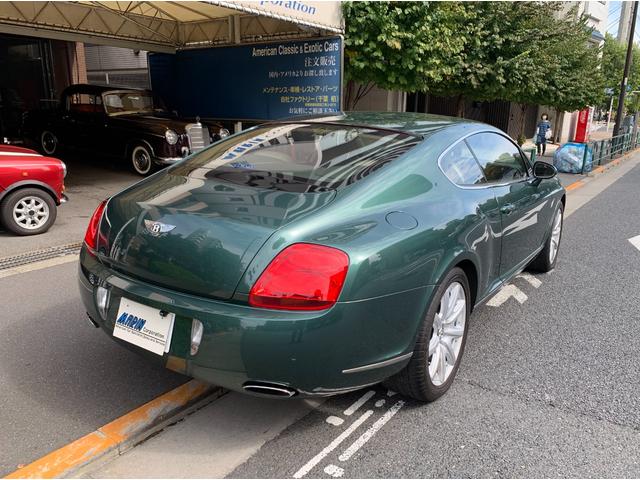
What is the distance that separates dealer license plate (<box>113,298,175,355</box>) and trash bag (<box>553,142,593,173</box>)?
13.7 metres

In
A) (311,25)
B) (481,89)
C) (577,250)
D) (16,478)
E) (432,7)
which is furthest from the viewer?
(481,89)

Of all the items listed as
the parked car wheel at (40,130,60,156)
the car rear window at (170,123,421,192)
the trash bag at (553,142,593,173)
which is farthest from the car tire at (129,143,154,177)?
the trash bag at (553,142,593,173)

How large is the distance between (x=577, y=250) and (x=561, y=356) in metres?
3.19

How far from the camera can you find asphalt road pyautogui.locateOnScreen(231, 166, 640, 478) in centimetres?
241

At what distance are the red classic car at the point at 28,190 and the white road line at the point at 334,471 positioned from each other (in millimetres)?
4922

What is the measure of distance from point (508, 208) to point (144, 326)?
240 centimetres

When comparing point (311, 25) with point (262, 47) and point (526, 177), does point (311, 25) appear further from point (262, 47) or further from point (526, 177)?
point (526, 177)

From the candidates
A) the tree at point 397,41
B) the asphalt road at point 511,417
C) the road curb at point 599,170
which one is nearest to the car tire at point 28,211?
the asphalt road at point 511,417

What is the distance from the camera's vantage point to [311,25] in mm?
8562

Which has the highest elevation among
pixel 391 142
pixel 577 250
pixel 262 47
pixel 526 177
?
pixel 262 47

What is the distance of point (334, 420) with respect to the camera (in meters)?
2.73

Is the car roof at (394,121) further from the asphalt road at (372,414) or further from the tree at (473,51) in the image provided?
the tree at (473,51)

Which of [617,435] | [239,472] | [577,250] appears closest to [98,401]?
[239,472]

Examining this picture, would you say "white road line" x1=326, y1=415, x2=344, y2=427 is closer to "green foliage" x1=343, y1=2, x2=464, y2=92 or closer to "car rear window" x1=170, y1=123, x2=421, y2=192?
"car rear window" x1=170, y1=123, x2=421, y2=192
